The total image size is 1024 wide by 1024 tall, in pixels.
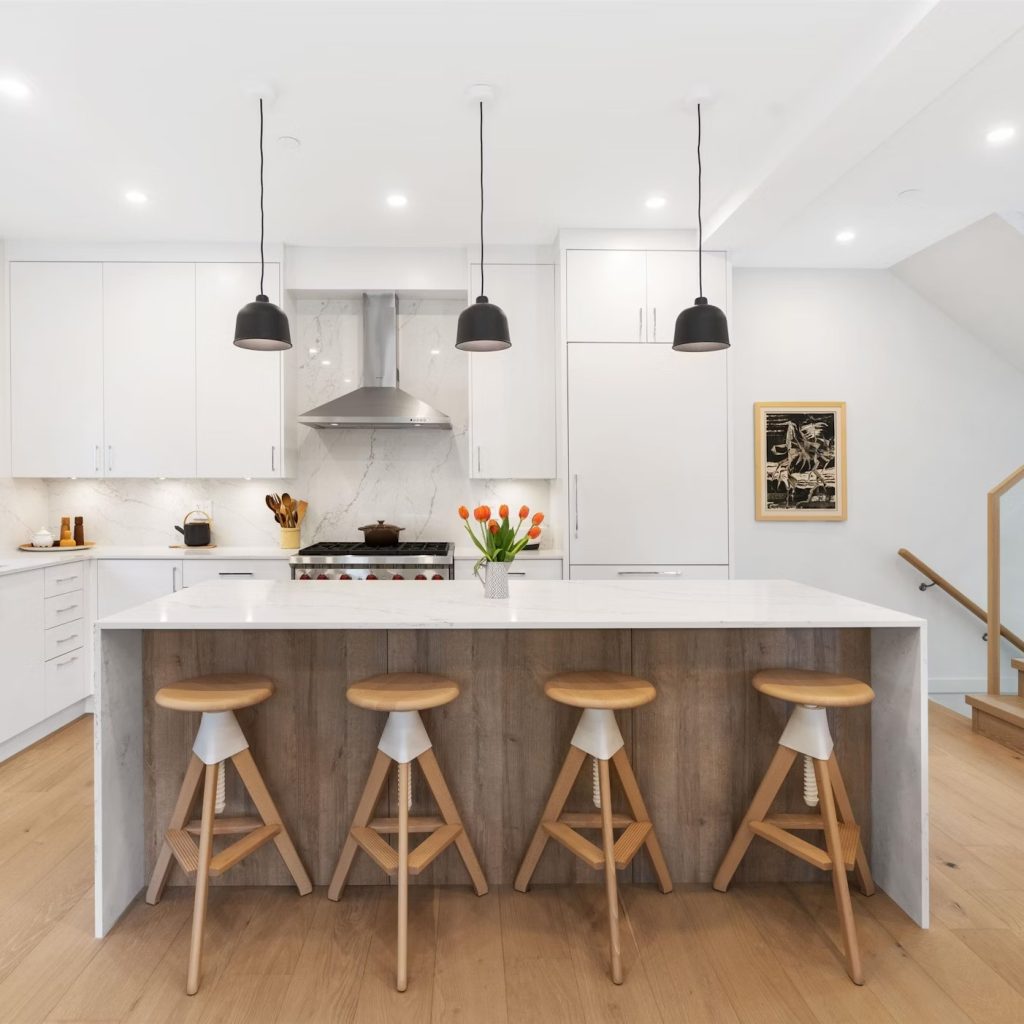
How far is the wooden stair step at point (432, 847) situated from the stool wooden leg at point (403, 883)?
4 cm

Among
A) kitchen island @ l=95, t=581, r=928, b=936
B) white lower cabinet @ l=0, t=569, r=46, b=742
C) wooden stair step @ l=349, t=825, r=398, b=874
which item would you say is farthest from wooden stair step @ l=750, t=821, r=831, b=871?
white lower cabinet @ l=0, t=569, r=46, b=742

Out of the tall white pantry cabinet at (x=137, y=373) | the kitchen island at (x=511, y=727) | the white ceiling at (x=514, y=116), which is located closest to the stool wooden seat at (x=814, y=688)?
the kitchen island at (x=511, y=727)

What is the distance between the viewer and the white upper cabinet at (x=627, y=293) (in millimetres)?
3971

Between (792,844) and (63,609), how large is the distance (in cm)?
375

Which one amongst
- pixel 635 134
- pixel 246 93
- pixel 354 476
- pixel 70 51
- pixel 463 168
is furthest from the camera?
pixel 354 476

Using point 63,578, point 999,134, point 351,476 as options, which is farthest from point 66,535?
point 999,134

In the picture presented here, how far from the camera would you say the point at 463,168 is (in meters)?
3.21

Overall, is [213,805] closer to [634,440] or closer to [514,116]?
[514,116]

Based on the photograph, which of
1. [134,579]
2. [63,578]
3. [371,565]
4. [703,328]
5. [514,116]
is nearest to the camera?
[703,328]

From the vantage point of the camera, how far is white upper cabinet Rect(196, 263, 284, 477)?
4156 millimetres

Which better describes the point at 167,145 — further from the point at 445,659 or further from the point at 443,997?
the point at 443,997

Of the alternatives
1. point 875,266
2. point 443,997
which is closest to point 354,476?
point 443,997

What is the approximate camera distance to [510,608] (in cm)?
222

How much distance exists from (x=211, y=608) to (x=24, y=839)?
4.43 ft
